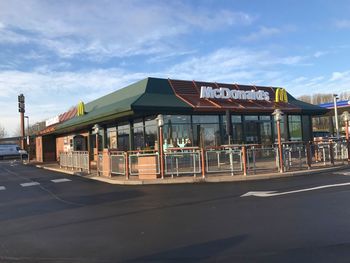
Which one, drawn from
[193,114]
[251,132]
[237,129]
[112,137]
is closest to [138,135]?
[193,114]

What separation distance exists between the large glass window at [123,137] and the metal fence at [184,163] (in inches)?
379

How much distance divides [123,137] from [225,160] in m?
11.6

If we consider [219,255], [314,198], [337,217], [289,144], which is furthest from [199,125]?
[219,255]

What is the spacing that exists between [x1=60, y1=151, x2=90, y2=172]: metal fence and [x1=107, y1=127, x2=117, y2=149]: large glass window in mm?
3422

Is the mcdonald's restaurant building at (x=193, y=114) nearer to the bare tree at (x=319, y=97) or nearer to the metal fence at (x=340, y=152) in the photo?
the metal fence at (x=340, y=152)

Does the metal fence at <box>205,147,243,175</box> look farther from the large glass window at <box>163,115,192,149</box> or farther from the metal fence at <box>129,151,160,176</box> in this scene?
the large glass window at <box>163,115,192,149</box>

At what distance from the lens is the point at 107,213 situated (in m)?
10.2

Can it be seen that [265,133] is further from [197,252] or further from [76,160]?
[197,252]

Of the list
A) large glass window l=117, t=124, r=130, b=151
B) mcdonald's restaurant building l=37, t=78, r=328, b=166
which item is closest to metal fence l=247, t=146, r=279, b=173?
mcdonald's restaurant building l=37, t=78, r=328, b=166

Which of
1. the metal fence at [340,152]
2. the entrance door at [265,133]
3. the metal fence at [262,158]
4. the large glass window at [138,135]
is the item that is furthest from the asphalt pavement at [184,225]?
the entrance door at [265,133]

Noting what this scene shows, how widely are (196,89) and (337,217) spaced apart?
1774cm

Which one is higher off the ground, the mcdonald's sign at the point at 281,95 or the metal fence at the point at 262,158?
the mcdonald's sign at the point at 281,95

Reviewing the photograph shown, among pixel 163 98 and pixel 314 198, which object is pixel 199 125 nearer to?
pixel 163 98

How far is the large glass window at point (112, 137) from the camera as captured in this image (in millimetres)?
28616
